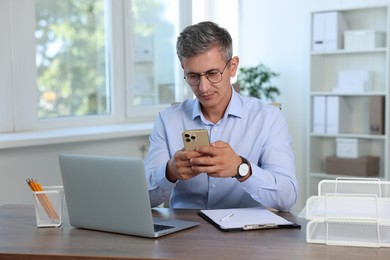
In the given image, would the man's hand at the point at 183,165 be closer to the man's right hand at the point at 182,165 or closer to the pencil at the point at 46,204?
the man's right hand at the point at 182,165

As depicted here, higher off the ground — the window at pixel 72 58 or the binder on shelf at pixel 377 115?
the window at pixel 72 58

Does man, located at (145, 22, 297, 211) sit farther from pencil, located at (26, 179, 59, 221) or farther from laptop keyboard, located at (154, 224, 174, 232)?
pencil, located at (26, 179, 59, 221)

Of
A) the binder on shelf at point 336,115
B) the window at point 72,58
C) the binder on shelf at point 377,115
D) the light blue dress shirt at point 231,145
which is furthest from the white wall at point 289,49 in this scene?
the light blue dress shirt at point 231,145

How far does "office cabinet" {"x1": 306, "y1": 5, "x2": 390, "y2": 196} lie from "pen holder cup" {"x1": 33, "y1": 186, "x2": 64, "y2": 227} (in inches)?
125

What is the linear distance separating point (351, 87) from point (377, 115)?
0.29 m

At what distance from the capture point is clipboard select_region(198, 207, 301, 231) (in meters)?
1.83

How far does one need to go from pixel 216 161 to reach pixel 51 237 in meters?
0.53

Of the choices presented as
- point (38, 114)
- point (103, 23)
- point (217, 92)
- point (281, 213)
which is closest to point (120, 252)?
point (281, 213)

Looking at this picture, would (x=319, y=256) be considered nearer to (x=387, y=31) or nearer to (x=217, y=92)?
(x=217, y=92)

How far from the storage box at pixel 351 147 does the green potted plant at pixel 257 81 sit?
701 mm

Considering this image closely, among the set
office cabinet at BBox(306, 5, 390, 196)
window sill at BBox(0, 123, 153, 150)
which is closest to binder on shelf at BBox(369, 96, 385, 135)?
office cabinet at BBox(306, 5, 390, 196)

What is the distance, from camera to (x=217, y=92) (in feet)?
7.28

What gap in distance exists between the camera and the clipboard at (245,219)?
183 cm

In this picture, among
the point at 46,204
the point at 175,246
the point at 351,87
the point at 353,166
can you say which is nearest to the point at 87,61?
the point at 351,87
